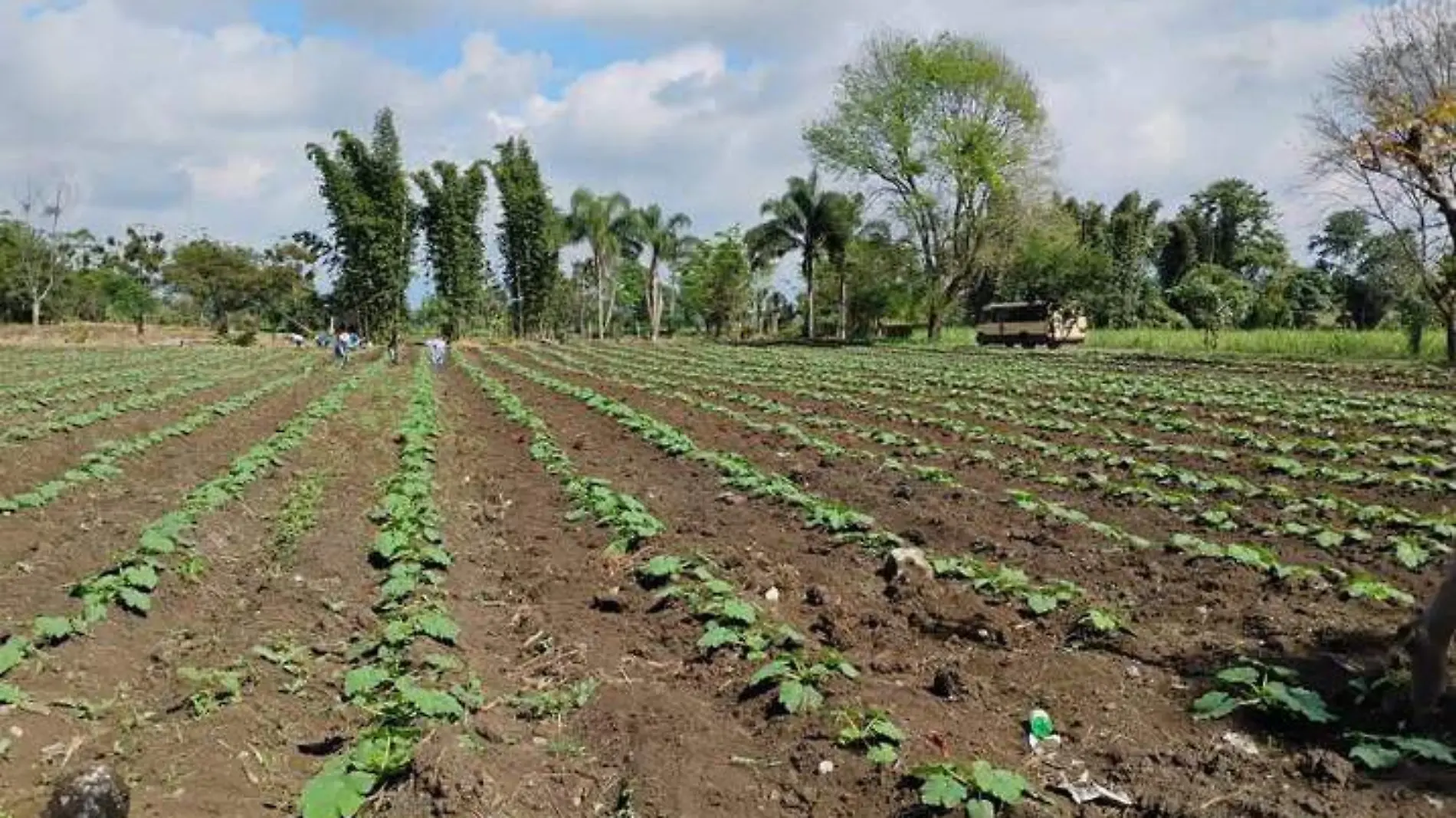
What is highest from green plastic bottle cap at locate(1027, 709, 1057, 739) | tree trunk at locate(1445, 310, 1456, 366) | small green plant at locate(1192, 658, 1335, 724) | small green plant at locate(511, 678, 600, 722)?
tree trunk at locate(1445, 310, 1456, 366)

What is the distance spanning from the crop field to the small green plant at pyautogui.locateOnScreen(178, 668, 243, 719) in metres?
0.02

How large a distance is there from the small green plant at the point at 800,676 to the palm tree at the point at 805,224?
51.3 metres

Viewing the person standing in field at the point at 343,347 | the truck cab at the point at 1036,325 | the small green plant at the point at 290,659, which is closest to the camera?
the small green plant at the point at 290,659

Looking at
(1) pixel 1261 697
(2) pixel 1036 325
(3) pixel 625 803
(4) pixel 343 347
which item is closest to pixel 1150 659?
Answer: (1) pixel 1261 697

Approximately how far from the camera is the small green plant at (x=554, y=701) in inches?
221

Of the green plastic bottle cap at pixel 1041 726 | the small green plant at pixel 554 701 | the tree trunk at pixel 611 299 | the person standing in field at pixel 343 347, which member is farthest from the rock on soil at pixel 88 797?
the tree trunk at pixel 611 299

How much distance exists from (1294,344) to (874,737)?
37451 millimetres

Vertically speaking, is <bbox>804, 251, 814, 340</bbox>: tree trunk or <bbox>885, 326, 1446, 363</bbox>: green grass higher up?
<bbox>804, 251, 814, 340</bbox>: tree trunk

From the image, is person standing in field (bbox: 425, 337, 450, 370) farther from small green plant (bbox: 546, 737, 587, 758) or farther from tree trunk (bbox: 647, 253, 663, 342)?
tree trunk (bbox: 647, 253, 663, 342)

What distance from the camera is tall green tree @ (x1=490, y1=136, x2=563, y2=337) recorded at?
201 feet

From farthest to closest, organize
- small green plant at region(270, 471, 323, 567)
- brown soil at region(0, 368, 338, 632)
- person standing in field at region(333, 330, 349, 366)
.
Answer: person standing in field at region(333, 330, 349, 366) < small green plant at region(270, 471, 323, 567) < brown soil at region(0, 368, 338, 632)

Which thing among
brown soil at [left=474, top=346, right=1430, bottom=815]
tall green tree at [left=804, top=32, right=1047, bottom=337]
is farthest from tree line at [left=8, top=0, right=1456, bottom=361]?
brown soil at [left=474, top=346, right=1430, bottom=815]

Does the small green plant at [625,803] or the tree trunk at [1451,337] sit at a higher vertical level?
the tree trunk at [1451,337]

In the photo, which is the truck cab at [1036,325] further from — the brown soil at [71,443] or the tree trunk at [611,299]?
the brown soil at [71,443]
